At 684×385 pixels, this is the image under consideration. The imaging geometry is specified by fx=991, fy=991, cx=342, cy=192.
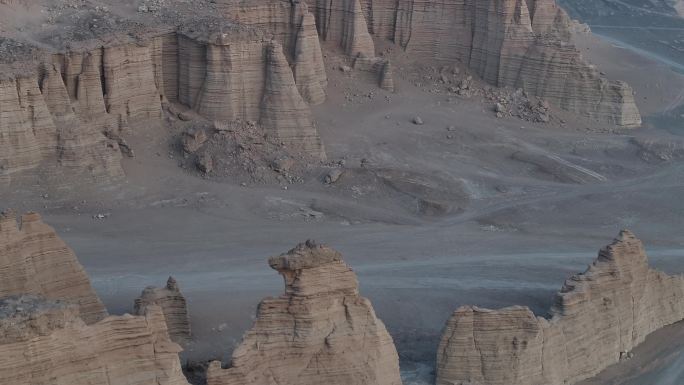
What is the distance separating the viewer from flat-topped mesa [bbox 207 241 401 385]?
19.4 metres

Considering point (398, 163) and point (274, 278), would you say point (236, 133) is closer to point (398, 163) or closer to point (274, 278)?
point (398, 163)

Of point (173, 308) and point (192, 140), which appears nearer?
point (173, 308)

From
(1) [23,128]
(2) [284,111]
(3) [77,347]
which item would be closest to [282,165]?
(2) [284,111]

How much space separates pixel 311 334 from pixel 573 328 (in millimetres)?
7584

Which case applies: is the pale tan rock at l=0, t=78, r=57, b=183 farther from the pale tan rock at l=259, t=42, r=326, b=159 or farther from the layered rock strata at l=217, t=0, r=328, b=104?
the layered rock strata at l=217, t=0, r=328, b=104

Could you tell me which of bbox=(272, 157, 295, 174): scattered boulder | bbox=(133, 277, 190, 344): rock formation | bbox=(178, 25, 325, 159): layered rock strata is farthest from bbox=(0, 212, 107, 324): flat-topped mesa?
bbox=(178, 25, 325, 159): layered rock strata

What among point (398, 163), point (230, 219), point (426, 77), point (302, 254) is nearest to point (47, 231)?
point (302, 254)

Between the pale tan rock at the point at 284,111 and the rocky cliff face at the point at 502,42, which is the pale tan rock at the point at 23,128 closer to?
the pale tan rock at the point at 284,111

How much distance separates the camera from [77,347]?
Result: 56.9 ft

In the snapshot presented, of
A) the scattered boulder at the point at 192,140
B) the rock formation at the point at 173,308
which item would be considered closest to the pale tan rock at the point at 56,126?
the scattered boulder at the point at 192,140

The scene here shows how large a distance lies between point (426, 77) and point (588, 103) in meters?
8.26

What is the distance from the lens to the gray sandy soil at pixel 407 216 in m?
29.3

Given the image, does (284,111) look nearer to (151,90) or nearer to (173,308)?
(151,90)

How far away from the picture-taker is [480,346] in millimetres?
22281
